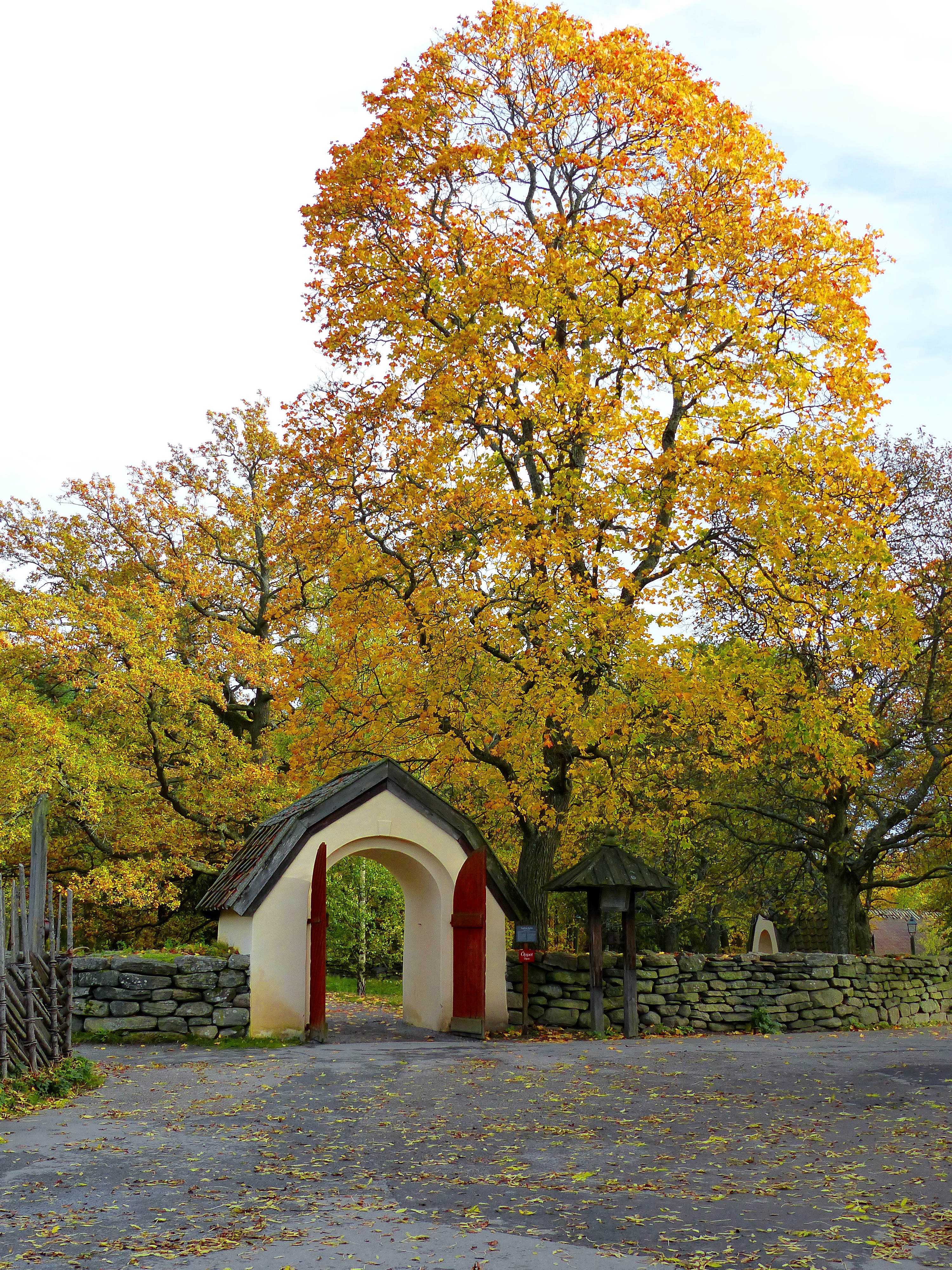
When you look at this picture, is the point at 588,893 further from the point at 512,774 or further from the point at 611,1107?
the point at 611,1107

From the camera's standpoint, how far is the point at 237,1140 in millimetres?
7363

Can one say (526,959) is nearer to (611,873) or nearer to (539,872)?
(539,872)

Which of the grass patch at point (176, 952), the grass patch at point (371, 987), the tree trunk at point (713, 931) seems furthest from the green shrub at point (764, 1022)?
the tree trunk at point (713, 931)

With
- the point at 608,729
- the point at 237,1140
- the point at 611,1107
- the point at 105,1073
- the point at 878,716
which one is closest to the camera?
the point at 237,1140

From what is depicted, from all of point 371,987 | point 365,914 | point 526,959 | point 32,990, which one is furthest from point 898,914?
point 32,990

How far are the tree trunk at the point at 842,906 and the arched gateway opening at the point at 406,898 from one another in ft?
25.4

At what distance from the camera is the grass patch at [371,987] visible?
22.9 m

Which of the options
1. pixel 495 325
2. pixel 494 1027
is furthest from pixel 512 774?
pixel 495 325

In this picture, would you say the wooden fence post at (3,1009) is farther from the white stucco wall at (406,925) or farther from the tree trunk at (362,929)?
the tree trunk at (362,929)

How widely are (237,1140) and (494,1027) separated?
297 inches

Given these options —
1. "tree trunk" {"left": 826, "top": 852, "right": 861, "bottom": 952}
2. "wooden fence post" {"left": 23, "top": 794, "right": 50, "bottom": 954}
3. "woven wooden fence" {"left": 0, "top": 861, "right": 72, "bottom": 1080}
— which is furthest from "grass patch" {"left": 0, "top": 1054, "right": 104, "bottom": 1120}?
"tree trunk" {"left": 826, "top": 852, "right": 861, "bottom": 952}

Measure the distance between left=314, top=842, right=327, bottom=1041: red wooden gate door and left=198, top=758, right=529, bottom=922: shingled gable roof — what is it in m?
0.46

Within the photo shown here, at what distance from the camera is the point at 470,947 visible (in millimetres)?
14227

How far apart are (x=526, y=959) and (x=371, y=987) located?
12380mm
